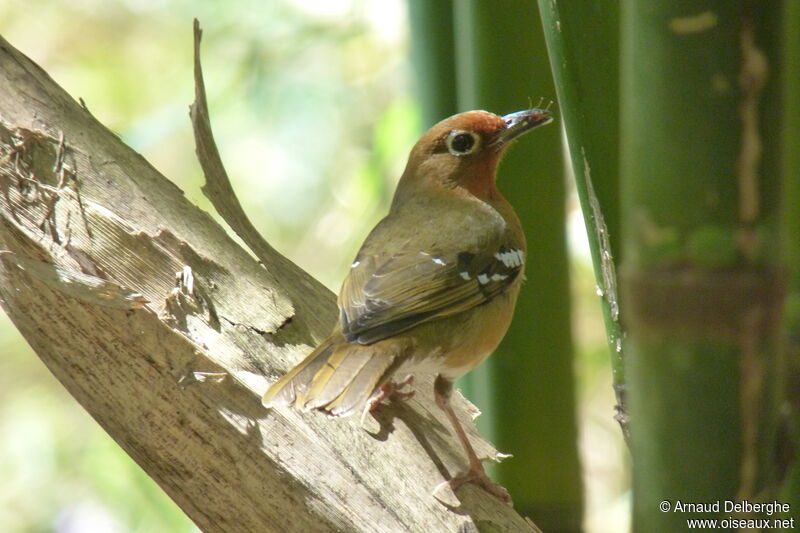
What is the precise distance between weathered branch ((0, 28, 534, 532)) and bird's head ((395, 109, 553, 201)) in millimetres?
885

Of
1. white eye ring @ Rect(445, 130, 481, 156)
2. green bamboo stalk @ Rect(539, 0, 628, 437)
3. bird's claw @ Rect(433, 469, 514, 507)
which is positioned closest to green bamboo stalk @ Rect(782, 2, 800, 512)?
green bamboo stalk @ Rect(539, 0, 628, 437)

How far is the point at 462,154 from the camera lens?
332cm

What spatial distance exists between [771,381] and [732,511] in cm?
19

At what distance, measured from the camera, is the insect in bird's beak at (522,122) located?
2760mm

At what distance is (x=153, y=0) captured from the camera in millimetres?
5824

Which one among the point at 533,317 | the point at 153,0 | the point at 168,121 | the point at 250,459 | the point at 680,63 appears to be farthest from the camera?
the point at 153,0

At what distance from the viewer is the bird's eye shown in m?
3.17

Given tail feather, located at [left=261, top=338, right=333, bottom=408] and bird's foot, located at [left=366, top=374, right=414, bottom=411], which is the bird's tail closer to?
tail feather, located at [left=261, top=338, right=333, bottom=408]

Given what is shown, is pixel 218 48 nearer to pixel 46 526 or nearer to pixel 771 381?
pixel 46 526

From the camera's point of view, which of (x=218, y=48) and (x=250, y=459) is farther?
(x=218, y=48)

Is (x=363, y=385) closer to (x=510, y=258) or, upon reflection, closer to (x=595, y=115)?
(x=510, y=258)

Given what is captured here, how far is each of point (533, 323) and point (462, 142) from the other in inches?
32.5

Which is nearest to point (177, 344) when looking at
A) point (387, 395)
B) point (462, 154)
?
point (387, 395)

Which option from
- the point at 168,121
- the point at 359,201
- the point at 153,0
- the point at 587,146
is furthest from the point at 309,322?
the point at 153,0
